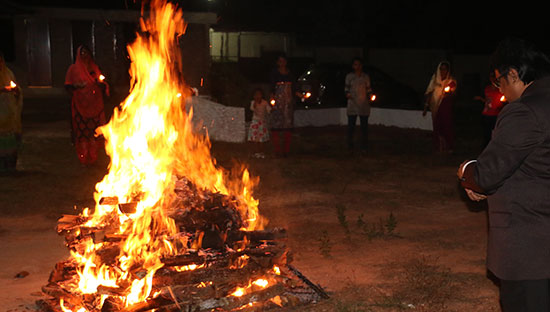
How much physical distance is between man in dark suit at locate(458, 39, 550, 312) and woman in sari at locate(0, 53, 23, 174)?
940 centimetres

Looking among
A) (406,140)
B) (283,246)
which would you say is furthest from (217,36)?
(283,246)

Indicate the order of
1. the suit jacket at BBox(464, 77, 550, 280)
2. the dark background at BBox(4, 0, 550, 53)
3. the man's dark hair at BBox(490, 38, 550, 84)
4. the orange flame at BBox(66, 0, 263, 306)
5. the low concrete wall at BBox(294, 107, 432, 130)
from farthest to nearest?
the dark background at BBox(4, 0, 550, 53)
the low concrete wall at BBox(294, 107, 432, 130)
the orange flame at BBox(66, 0, 263, 306)
the man's dark hair at BBox(490, 38, 550, 84)
the suit jacket at BBox(464, 77, 550, 280)

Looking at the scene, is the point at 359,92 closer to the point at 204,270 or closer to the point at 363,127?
the point at 363,127

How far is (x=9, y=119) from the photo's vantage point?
36.7 feet

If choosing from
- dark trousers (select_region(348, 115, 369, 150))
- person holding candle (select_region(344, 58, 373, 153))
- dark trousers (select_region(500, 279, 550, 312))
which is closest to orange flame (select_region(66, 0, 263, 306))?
dark trousers (select_region(500, 279, 550, 312))

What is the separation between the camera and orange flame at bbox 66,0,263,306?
5.47 m

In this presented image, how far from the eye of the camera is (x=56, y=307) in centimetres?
522

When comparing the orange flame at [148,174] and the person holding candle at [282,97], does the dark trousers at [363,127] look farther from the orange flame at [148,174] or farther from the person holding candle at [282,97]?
the orange flame at [148,174]

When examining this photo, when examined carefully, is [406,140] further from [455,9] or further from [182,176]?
[455,9]

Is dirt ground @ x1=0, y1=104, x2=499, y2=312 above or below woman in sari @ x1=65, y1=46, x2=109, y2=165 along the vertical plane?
below

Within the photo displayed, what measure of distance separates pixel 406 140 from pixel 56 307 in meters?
12.5

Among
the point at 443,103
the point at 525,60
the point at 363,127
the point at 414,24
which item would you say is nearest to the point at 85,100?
the point at 363,127

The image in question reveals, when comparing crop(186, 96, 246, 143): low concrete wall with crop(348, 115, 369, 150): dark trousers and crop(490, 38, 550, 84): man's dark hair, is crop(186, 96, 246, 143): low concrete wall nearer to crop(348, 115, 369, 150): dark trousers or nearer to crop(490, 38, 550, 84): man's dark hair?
crop(348, 115, 369, 150): dark trousers

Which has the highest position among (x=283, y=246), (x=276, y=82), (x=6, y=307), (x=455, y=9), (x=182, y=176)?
(x=455, y=9)
